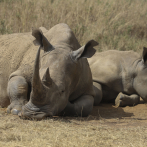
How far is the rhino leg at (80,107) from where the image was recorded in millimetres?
5285

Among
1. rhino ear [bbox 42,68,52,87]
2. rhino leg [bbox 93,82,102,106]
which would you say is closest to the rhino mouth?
rhino ear [bbox 42,68,52,87]

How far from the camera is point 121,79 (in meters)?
7.07

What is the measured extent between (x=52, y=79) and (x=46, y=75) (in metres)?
0.25

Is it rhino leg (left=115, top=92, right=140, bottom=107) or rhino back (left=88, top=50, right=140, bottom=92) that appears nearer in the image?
rhino leg (left=115, top=92, right=140, bottom=107)

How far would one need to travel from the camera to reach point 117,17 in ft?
40.3

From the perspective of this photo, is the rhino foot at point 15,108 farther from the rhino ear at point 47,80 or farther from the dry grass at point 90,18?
the dry grass at point 90,18

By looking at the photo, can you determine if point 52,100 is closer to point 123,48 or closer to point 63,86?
point 63,86

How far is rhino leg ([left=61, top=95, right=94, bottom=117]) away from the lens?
5.29 meters

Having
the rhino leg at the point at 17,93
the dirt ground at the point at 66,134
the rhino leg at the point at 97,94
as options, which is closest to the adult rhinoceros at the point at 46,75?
the rhino leg at the point at 17,93

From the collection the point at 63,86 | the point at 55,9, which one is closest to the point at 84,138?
the point at 63,86

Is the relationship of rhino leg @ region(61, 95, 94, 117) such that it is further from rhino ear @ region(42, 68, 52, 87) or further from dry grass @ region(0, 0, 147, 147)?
dry grass @ region(0, 0, 147, 147)

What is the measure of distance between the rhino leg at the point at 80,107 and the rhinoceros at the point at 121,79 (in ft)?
3.79

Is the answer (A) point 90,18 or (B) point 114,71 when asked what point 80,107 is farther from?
(A) point 90,18

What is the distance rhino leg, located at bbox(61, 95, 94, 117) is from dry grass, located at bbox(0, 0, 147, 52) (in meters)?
5.04
